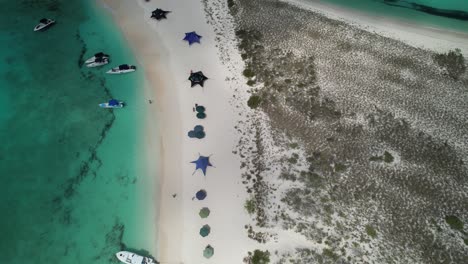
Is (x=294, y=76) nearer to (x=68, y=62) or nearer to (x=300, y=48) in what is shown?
(x=300, y=48)

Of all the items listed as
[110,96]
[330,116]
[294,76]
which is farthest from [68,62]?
[330,116]

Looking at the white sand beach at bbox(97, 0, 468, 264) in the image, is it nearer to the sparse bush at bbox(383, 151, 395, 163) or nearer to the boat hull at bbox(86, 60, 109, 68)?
the boat hull at bbox(86, 60, 109, 68)

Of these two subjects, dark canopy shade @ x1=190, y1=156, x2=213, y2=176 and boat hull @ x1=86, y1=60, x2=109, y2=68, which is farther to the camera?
boat hull @ x1=86, y1=60, x2=109, y2=68

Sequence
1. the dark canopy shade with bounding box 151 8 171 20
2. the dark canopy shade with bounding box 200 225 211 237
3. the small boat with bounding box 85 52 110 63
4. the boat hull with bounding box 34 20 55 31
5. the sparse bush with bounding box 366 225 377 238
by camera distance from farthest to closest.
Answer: the dark canopy shade with bounding box 151 8 171 20 → the boat hull with bounding box 34 20 55 31 → the small boat with bounding box 85 52 110 63 → the dark canopy shade with bounding box 200 225 211 237 → the sparse bush with bounding box 366 225 377 238

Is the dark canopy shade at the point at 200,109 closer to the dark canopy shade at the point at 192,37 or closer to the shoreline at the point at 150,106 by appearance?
the shoreline at the point at 150,106

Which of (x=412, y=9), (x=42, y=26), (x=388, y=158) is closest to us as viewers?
(x=388, y=158)

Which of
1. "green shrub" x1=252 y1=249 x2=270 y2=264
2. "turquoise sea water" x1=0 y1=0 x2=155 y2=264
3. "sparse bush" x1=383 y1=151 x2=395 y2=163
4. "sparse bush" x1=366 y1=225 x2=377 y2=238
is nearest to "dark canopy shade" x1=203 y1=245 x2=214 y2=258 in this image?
"green shrub" x1=252 y1=249 x2=270 y2=264

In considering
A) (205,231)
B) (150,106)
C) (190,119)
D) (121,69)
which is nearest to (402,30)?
(190,119)

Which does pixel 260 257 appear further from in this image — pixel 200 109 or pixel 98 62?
pixel 98 62
